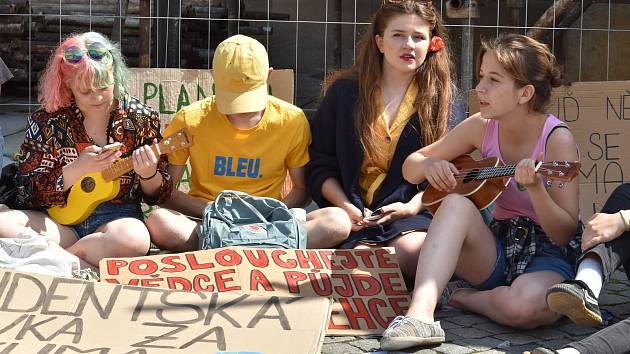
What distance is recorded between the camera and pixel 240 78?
15.0ft

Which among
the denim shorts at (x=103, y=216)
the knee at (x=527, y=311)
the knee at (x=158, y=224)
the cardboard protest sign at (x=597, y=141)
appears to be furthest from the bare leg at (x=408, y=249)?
the cardboard protest sign at (x=597, y=141)

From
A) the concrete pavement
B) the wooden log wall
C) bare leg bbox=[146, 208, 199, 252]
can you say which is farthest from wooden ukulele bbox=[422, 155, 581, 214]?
the wooden log wall

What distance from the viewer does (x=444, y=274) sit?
12.7 feet

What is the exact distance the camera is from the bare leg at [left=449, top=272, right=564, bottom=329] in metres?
3.87

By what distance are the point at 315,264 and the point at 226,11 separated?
6.79 metres

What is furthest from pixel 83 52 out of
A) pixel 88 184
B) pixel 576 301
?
pixel 576 301

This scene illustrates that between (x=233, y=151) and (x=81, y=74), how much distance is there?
77 cm

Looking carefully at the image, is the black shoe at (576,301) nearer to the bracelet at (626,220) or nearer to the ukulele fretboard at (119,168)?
the bracelet at (626,220)

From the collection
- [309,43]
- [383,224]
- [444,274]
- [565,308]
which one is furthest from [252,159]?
[309,43]

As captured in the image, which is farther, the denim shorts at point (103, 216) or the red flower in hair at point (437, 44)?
the red flower in hair at point (437, 44)

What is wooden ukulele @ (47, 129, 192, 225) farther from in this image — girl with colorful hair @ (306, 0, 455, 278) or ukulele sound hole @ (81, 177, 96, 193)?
girl with colorful hair @ (306, 0, 455, 278)

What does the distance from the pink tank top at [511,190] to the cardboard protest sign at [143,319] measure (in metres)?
0.98

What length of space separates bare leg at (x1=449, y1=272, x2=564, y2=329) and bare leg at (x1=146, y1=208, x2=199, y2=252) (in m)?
1.35

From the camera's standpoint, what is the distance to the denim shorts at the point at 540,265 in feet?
13.2
